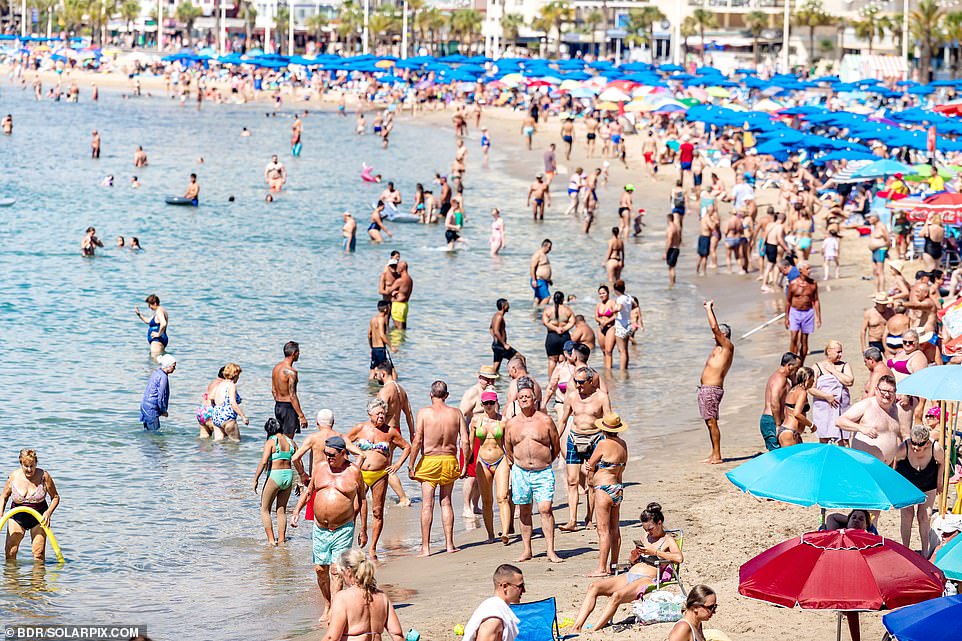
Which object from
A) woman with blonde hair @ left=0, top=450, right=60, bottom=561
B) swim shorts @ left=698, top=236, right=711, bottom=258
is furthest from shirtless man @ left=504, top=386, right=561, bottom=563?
swim shorts @ left=698, top=236, right=711, bottom=258

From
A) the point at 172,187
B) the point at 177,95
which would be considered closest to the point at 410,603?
the point at 172,187

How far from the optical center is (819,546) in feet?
23.8

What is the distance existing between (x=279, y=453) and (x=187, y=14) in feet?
394

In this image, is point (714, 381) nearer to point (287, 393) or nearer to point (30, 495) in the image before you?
point (287, 393)

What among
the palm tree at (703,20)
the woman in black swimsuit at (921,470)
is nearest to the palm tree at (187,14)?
the palm tree at (703,20)

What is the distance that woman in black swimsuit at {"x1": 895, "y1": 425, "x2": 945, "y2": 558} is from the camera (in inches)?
382

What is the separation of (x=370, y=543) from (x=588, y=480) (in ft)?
6.42

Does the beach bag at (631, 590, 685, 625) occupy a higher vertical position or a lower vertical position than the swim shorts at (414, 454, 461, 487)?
lower

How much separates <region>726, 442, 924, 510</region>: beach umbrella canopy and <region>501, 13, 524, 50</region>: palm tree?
321 ft

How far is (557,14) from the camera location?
102125 mm

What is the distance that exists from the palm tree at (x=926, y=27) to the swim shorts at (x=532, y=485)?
236 feet

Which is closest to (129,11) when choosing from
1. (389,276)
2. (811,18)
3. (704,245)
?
(811,18)

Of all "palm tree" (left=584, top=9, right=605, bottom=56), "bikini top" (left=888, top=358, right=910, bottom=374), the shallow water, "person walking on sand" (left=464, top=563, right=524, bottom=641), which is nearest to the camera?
"person walking on sand" (left=464, top=563, right=524, bottom=641)

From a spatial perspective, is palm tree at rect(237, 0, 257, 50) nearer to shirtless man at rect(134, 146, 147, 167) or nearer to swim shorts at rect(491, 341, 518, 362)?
shirtless man at rect(134, 146, 147, 167)
